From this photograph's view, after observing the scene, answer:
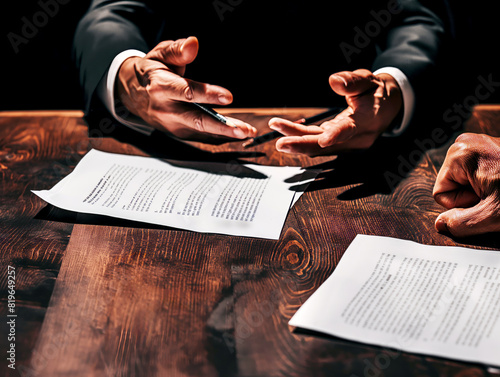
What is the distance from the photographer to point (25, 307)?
2.20 ft

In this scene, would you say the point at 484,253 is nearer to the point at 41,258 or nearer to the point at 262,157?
the point at 262,157

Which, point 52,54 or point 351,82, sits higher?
point 351,82

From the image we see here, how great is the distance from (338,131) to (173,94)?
41 centimetres

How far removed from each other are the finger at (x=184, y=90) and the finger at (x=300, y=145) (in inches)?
6.5

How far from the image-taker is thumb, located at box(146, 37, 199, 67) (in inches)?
43.8

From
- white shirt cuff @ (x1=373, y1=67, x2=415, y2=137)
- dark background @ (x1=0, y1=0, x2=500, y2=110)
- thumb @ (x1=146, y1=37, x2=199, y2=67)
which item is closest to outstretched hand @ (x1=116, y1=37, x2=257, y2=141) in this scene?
thumb @ (x1=146, y1=37, x2=199, y2=67)

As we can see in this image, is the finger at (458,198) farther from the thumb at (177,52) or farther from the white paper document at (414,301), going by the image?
the thumb at (177,52)

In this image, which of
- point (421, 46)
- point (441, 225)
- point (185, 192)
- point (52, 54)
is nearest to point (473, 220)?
point (441, 225)

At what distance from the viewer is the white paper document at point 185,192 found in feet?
2.93

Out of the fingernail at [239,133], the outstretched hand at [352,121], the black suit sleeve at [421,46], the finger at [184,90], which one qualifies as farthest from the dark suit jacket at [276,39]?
the fingernail at [239,133]

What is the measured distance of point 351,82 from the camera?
112 cm

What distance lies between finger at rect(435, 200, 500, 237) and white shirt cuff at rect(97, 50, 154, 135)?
841 mm

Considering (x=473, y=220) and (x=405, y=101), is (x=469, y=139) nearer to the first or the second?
(x=473, y=220)

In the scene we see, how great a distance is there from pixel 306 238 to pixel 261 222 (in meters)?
0.09
